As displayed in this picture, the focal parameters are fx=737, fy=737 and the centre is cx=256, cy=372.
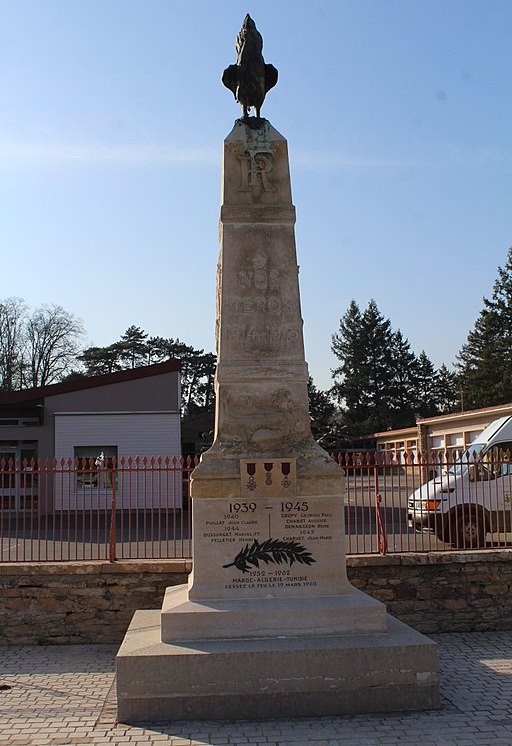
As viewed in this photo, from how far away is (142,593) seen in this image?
929 centimetres

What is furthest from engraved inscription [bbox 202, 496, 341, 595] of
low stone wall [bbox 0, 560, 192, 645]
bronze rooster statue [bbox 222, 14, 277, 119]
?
bronze rooster statue [bbox 222, 14, 277, 119]

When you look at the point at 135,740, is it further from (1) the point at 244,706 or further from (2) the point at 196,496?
(2) the point at 196,496

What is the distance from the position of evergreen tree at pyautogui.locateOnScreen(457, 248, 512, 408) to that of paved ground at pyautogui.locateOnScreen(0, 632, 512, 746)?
146ft

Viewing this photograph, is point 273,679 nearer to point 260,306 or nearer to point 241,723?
point 241,723

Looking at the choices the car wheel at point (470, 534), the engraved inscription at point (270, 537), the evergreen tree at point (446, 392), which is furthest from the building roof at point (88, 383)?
the evergreen tree at point (446, 392)

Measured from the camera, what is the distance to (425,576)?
9633mm

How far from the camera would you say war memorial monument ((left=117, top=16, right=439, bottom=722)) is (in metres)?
6.09

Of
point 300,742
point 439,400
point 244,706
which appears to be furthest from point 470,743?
point 439,400

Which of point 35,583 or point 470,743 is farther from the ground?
point 35,583

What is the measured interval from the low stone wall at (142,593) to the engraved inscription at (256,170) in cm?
472

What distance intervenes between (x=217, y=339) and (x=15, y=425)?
17982mm

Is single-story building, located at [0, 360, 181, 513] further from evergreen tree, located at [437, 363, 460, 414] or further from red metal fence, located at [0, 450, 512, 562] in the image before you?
evergreen tree, located at [437, 363, 460, 414]

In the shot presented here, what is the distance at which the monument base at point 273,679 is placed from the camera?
6.02 m

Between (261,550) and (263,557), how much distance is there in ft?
0.22
